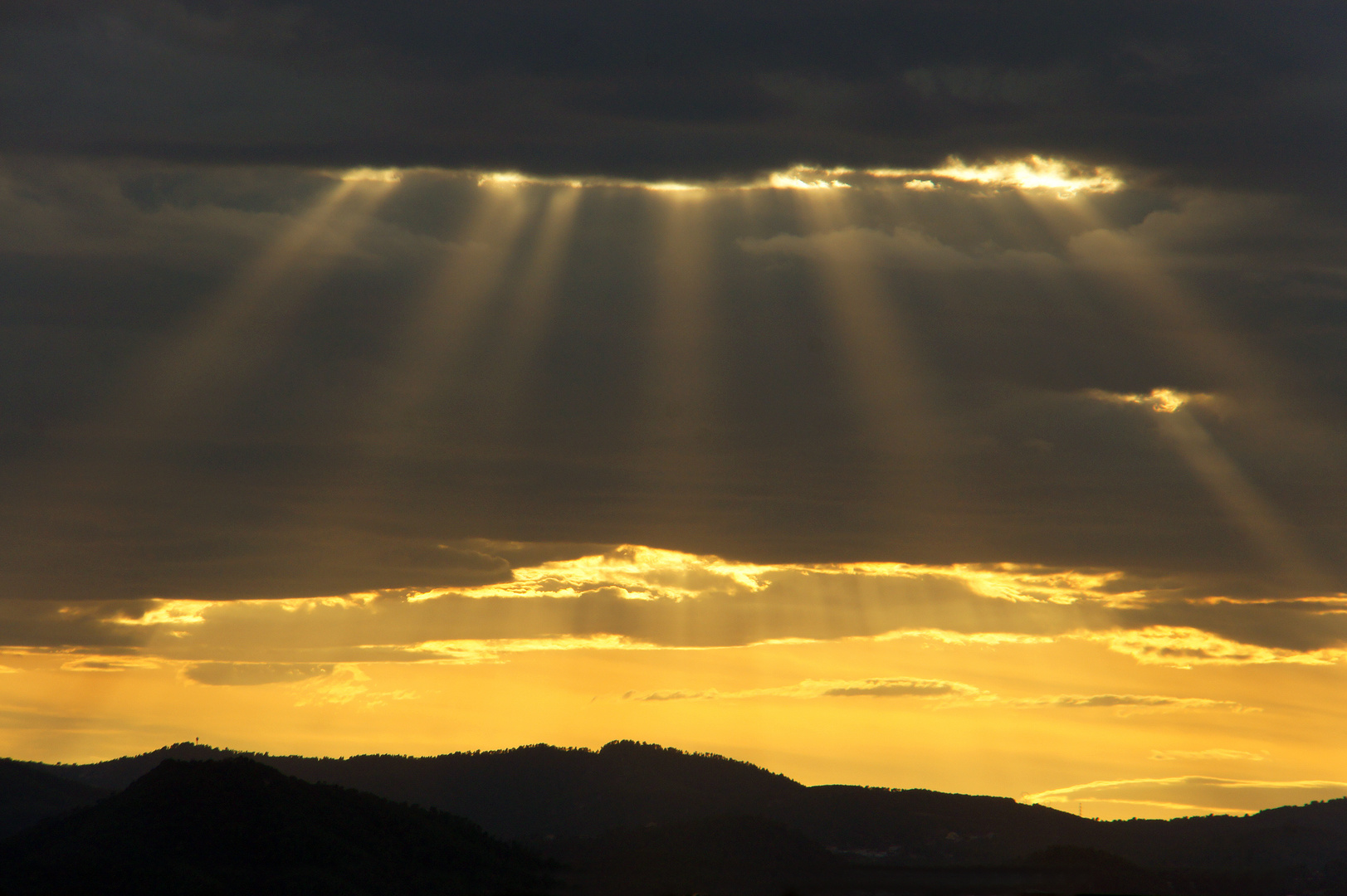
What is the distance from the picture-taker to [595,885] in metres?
197

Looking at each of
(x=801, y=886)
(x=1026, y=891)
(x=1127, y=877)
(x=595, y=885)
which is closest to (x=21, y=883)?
(x=595, y=885)

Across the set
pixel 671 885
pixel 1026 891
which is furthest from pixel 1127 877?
pixel 671 885

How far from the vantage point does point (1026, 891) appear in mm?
173250

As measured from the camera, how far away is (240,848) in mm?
172750

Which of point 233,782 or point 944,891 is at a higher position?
point 233,782

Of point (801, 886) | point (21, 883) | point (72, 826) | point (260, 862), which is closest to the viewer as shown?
point (21, 883)

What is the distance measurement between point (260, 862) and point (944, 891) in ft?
262

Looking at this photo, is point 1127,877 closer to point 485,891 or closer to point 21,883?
point 485,891

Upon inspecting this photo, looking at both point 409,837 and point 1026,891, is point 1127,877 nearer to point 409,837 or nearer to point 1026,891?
point 1026,891

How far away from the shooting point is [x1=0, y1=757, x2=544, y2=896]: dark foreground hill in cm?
15962

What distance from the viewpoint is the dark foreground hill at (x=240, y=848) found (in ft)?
524

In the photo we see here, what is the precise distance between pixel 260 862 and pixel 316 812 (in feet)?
55.8

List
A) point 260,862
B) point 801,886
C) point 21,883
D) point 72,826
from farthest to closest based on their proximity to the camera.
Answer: point 801,886 → point 72,826 → point 260,862 → point 21,883

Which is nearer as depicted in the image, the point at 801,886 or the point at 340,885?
the point at 340,885
